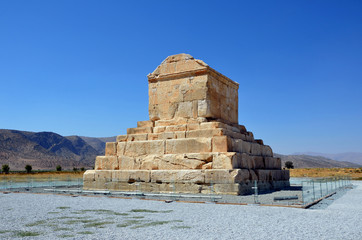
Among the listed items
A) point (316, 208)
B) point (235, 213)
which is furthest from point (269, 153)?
point (235, 213)

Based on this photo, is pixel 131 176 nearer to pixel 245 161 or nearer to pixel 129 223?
pixel 245 161

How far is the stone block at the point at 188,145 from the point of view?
12523 mm

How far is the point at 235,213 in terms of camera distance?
7633 millimetres

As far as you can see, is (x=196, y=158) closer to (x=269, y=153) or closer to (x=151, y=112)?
(x=151, y=112)

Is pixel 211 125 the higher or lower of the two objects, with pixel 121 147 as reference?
higher

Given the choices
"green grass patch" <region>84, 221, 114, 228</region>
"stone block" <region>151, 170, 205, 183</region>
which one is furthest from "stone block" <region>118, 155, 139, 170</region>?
"green grass patch" <region>84, 221, 114, 228</region>

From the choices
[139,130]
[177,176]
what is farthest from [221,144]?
[139,130]

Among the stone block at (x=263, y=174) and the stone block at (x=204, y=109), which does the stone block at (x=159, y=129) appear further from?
the stone block at (x=263, y=174)

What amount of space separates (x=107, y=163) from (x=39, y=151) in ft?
297

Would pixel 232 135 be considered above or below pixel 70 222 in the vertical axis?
above

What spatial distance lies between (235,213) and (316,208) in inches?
88.9

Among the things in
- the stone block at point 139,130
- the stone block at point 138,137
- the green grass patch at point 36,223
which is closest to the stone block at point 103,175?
the stone block at point 138,137

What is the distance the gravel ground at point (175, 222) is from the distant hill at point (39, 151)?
76826 mm

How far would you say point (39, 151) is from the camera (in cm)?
9681
